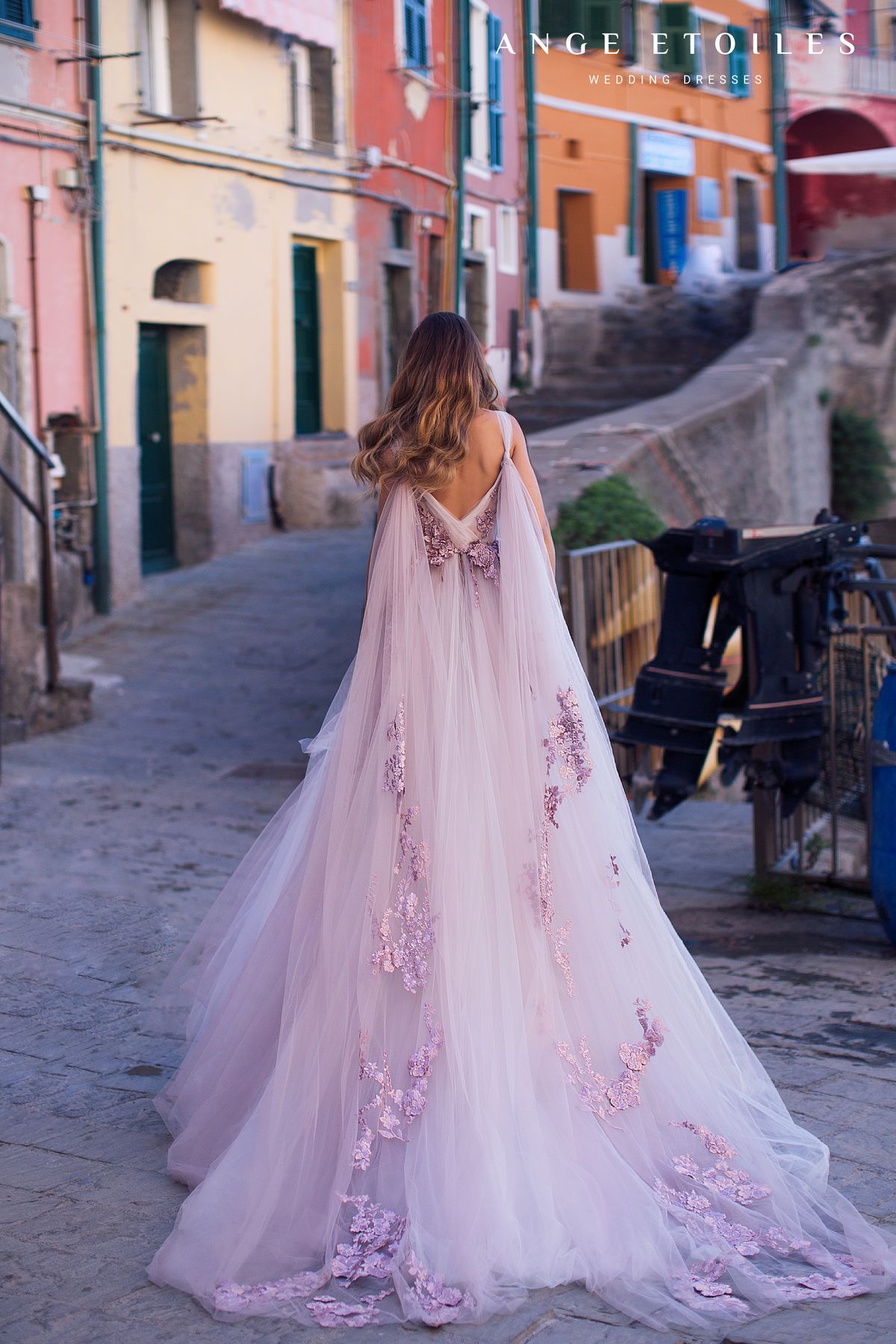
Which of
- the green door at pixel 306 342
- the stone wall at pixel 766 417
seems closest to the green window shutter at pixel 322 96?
the green door at pixel 306 342

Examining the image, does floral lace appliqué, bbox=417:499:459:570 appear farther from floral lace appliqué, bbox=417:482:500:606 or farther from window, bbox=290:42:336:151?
window, bbox=290:42:336:151

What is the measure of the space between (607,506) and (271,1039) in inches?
220

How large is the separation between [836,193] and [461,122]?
27.5 ft

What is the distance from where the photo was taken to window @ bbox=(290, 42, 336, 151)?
13539 mm

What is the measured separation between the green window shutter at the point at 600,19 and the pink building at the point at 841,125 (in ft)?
13.8

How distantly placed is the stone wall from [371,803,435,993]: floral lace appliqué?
5330 millimetres

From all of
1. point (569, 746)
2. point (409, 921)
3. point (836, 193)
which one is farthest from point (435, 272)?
point (409, 921)

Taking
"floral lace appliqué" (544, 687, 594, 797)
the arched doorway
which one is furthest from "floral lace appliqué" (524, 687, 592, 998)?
the arched doorway

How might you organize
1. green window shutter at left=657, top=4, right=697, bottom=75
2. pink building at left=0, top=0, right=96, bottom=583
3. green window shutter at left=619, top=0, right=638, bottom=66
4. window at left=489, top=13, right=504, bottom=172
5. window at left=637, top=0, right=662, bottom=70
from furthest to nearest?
green window shutter at left=657, top=4, right=697, bottom=75 < window at left=637, top=0, right=662, bottom=70 < window at left=489, top=13, right=504, bottom=172 < green window shutter at left=619, top=0, right=638, bottom=66 < pink building at left=0, top=0, right=96, bottom=583

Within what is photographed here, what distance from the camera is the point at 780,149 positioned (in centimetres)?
2050

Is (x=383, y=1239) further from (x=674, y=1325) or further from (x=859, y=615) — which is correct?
(x=859, y=615)

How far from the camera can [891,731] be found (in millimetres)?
4895

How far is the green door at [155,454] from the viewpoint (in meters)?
12.2

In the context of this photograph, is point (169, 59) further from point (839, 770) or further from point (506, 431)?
point (506, 431)
